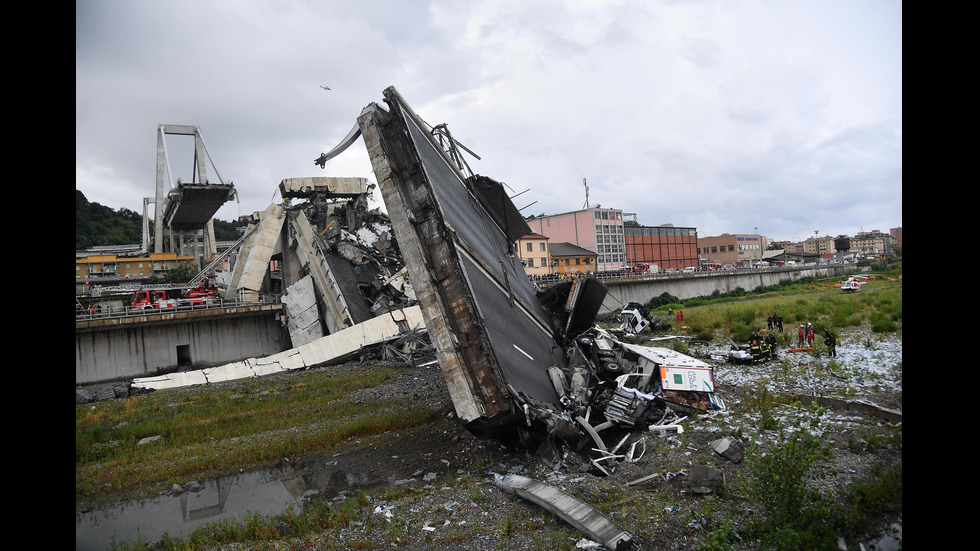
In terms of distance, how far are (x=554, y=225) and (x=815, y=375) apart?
186ft

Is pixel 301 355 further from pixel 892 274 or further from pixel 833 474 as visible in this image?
pixel 892 274

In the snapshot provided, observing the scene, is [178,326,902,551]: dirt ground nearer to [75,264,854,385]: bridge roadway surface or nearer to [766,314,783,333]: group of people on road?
[766,314,783,333]: group of people on road

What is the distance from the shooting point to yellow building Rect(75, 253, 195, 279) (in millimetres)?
44188

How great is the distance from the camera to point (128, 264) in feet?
157

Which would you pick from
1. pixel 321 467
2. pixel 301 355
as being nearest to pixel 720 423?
pixel 321 467

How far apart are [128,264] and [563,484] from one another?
5420 centimetres

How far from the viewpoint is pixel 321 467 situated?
8828 mm

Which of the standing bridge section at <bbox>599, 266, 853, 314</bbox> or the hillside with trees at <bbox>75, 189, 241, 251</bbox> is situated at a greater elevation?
the hillside with trees at <bbox>75, 189, 241, 251</bbox>

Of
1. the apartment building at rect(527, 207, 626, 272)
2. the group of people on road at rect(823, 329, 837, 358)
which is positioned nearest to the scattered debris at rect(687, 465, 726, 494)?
the group of people on road at rect(823, 329, 837, 358)

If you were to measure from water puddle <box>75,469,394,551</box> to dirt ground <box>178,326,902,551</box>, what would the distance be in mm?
212

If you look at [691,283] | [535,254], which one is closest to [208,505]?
[535,254]

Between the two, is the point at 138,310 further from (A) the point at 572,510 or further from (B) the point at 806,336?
(B) the point at 806,336

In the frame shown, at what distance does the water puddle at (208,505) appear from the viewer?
265 inches

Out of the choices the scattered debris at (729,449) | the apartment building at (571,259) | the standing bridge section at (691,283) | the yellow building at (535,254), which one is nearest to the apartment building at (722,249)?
the standing bridge section at (691,283)
